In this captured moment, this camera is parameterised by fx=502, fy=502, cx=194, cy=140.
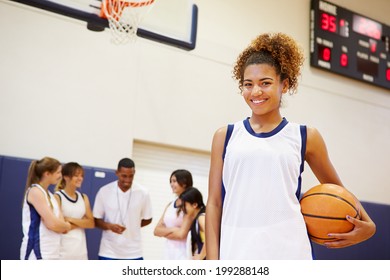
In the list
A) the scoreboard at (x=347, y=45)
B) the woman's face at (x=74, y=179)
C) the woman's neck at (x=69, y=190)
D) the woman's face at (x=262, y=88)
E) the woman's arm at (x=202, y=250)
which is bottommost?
the woman's arm at (x=202, y=250)

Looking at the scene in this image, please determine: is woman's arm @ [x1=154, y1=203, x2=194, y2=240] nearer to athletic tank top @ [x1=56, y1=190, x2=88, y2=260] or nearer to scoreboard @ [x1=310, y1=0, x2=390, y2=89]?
athletic tank top @ [x1=56, y1=190, x2=88, y2=260]

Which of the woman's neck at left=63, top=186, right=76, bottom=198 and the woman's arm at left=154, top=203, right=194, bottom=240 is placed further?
the woman's neck at left=63, top=186, right=76, bottom=198

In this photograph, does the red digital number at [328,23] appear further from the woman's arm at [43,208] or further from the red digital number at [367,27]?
the woman's arm at [43,208]

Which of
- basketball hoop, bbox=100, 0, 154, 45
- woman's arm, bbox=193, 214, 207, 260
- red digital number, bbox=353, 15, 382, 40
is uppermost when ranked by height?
red digital number, bbox=353, 15, 382, 40

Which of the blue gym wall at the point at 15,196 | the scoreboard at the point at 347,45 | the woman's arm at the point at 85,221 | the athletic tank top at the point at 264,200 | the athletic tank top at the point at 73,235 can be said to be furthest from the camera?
the scoreboard at the point at 347,45

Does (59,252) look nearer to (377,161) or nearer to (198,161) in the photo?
(198,161)

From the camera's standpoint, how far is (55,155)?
6504mm

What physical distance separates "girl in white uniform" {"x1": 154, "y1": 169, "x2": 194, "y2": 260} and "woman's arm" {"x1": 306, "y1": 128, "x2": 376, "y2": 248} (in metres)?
2.87

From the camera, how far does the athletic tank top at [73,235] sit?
482 centimetres

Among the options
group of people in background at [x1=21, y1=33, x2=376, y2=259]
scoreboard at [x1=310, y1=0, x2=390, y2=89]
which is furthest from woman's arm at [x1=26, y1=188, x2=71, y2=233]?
scoreboard at [x1=310, y1=0, x2=390, y2=89]

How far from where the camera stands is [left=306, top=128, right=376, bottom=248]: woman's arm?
2062 mm

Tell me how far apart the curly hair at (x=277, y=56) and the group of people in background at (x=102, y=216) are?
8.59ft

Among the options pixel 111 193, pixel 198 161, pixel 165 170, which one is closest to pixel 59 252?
pixel 111 193

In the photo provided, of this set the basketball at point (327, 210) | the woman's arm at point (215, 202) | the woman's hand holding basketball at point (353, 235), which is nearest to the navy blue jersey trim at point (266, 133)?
the woman's arm at point (215, 202)
